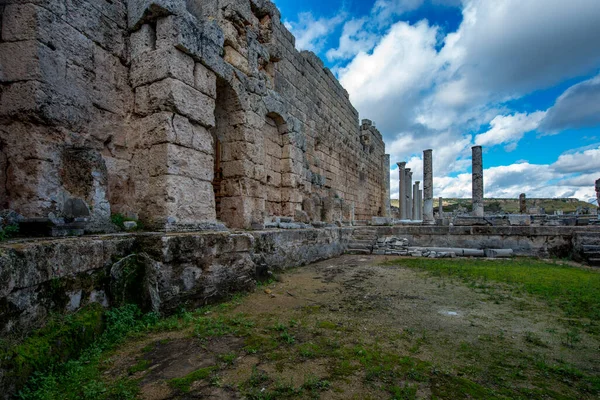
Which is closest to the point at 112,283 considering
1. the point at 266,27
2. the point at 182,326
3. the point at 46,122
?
the point at 182,326

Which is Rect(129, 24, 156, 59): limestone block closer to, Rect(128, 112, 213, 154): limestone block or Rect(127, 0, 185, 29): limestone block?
Rect(127, 0, 185, 29): limestone block

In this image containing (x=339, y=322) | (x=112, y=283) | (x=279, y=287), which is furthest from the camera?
(x=279, y=287)

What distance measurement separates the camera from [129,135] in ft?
14.9

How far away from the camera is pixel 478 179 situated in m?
19.1

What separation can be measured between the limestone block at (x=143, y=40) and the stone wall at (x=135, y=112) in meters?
0.02

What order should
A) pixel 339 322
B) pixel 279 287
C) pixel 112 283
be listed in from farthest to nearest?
pixel 279 287 → pixel 339 322 → pixel 112 283

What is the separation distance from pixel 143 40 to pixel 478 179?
19.8m

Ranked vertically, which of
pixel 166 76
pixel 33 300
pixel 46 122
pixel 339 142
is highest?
pixel 339 142

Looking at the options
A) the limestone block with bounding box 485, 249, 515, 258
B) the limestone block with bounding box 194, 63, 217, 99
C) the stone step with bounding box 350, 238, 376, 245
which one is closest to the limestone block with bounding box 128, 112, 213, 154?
the limestone block with bounding box 194, 63, 217, 99

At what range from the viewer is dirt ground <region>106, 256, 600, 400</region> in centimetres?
204

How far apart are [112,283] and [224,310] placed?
4.04 feet

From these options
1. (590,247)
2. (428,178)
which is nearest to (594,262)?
(590,247)

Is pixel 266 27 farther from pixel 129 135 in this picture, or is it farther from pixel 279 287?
pixel 279 287

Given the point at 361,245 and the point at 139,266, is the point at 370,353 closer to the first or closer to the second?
the point at 139,266
